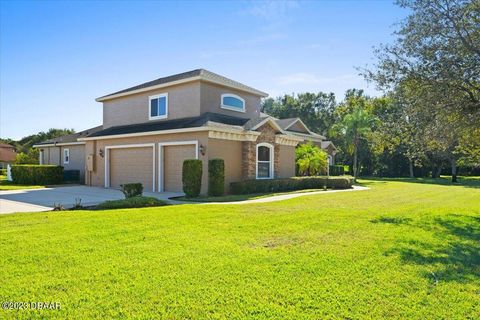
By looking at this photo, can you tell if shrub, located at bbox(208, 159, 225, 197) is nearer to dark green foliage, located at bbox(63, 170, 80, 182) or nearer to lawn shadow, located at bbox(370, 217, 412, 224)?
lawn shadow, located at bbox(370, 217, 412, 224)

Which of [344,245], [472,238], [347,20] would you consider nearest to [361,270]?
[344,245]

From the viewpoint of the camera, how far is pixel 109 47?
16141 millimetres

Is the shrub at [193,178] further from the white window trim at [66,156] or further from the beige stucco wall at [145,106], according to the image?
the white window trim at [66,156]

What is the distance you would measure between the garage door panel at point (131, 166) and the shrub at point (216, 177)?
197 inches

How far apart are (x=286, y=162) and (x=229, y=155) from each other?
17.1 ft

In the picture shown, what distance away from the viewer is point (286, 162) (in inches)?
831

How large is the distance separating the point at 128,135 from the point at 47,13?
8348mm

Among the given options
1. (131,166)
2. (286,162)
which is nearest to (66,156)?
(131,166)

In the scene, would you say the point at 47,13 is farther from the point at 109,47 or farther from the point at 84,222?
the point at 84,222

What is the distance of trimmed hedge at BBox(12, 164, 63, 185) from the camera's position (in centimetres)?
2373

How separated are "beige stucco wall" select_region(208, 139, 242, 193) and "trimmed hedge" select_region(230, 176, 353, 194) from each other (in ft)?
1.83

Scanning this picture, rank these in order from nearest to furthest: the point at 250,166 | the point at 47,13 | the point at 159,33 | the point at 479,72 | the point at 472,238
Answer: the point at 472,238
the point at 479,72
the point at 47,13
the point at 159,33
the point at 250,166

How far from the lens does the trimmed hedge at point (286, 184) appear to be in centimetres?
1694

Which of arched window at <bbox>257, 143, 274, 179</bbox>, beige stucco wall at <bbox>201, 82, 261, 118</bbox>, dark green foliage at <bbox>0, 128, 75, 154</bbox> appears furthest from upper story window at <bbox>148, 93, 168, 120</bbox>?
dark green foliage at <bbox>0, 128, 75, 154</bbox>
